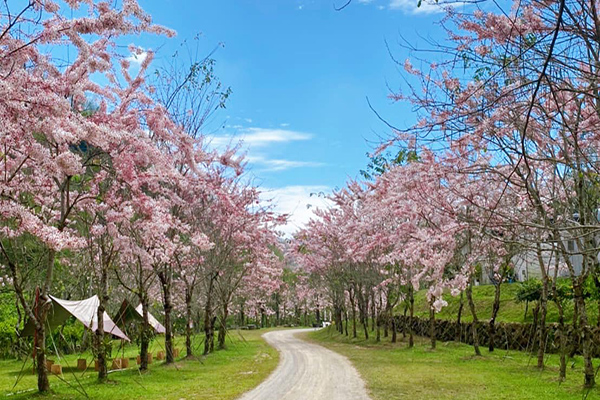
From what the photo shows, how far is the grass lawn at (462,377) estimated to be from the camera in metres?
9.59

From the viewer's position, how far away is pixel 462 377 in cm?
1188

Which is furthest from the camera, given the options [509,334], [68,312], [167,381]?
[509,334]

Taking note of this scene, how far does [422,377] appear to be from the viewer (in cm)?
1204

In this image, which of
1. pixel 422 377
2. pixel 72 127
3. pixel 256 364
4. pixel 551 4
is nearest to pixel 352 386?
pixel 422 377

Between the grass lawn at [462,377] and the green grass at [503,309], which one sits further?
the green grass at [503,309]

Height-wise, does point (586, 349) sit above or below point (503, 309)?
below

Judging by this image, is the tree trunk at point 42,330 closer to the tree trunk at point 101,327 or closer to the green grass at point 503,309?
the tree trunk at point 101,327

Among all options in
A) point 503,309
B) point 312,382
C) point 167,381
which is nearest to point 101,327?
point 167,381

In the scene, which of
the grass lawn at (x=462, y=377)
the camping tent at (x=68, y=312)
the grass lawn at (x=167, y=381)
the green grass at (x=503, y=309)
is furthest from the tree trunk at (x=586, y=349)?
the camping tent at (x=68, y=312)

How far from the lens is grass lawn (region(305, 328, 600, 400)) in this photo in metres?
9.59

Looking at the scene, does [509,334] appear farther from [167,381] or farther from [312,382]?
[167,381]

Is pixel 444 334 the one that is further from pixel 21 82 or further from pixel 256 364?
pixel 21 82

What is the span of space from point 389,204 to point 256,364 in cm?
643

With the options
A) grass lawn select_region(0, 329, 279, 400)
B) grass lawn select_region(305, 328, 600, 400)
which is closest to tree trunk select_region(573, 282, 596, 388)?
grass lawn select_region(305, 328, 600, 400)
